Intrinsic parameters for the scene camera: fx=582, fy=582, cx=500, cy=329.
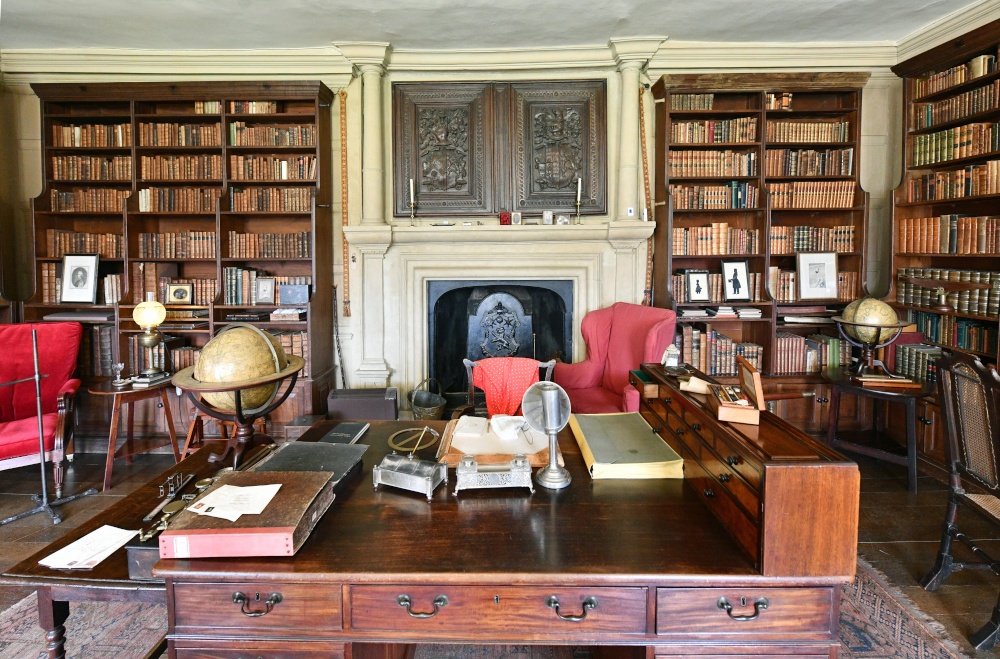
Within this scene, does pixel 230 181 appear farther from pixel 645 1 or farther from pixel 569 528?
pixel 569 528

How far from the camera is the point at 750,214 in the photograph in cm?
496

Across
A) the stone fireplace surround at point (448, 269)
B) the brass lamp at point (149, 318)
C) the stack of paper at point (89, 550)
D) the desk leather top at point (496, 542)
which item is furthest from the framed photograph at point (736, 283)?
the stack of paper at point (89, 550)

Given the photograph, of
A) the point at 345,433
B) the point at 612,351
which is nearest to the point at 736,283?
the point at 612,351

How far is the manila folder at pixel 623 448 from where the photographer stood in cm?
174

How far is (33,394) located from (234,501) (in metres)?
3.62

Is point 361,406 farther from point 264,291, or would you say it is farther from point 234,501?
point 234,501

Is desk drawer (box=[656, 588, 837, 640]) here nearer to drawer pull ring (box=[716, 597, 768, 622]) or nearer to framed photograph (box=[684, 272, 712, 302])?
drawer pull ring (box=[716, 597, 768, 622])

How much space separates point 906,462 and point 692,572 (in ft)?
11.6

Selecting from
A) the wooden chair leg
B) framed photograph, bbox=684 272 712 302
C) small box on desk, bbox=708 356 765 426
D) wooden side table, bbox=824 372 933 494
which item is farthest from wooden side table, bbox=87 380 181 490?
wooden side table, bbox=824 372 933 494

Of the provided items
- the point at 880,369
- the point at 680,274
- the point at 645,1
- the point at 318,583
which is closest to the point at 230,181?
the point at 645,1

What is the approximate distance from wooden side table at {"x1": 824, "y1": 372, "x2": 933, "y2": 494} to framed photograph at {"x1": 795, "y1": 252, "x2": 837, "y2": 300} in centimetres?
78

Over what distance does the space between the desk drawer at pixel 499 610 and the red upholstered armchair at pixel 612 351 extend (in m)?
2.64

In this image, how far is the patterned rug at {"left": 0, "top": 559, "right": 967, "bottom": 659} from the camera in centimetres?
222

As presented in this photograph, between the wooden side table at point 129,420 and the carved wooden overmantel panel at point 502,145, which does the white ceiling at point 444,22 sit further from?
the wooden side table at point 129,420
